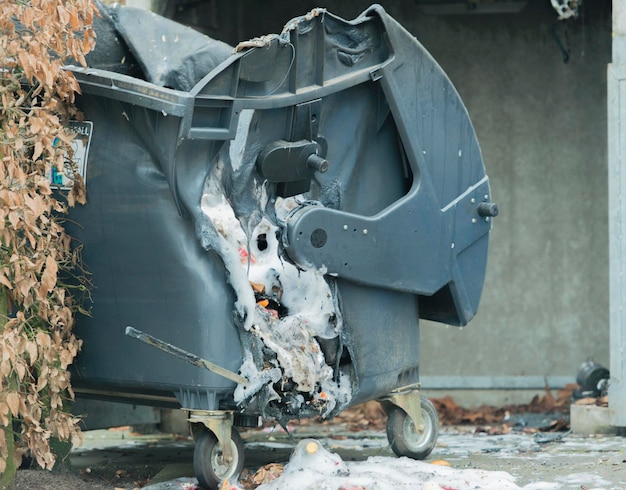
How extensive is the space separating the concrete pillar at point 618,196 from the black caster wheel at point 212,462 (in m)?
2.56

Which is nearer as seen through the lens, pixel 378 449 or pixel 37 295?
pixel 37 295

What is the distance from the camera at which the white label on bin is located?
5.33 m

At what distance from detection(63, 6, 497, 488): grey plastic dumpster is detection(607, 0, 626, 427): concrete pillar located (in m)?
1.43

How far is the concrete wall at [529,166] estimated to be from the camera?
30.2 ft

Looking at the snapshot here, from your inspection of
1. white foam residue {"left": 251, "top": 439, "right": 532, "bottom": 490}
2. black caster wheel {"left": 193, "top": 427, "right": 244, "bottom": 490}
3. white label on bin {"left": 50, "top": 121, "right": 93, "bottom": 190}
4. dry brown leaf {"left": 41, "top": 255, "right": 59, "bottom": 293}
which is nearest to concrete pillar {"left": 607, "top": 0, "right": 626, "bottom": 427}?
white foam residue {"left": 251, "top": 439, "right": 532, "bottom": 490}

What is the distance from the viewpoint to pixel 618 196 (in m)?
7.09

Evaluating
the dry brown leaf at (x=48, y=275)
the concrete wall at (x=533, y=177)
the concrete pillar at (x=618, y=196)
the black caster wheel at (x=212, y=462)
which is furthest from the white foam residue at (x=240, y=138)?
A: the concrete wall at (x=533, y=177)

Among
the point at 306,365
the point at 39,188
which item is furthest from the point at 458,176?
the point at 39,188

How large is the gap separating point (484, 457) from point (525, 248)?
3146 millimetres

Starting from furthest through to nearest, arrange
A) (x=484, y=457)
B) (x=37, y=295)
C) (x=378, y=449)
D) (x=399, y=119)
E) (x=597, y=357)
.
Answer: (x=597, y=357) < (x=378, y=449) < (x=484, y=457) < (x=399, y=119) < (x=37, y=295)

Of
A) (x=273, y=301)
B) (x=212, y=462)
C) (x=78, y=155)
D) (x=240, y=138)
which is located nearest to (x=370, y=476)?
(x=212, y=462)

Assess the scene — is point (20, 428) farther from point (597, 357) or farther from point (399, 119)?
point (597, 357)

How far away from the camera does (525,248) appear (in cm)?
928

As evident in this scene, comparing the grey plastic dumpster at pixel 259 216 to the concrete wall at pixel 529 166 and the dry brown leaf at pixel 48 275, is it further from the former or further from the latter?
the concrete wall at pixel 529 166
